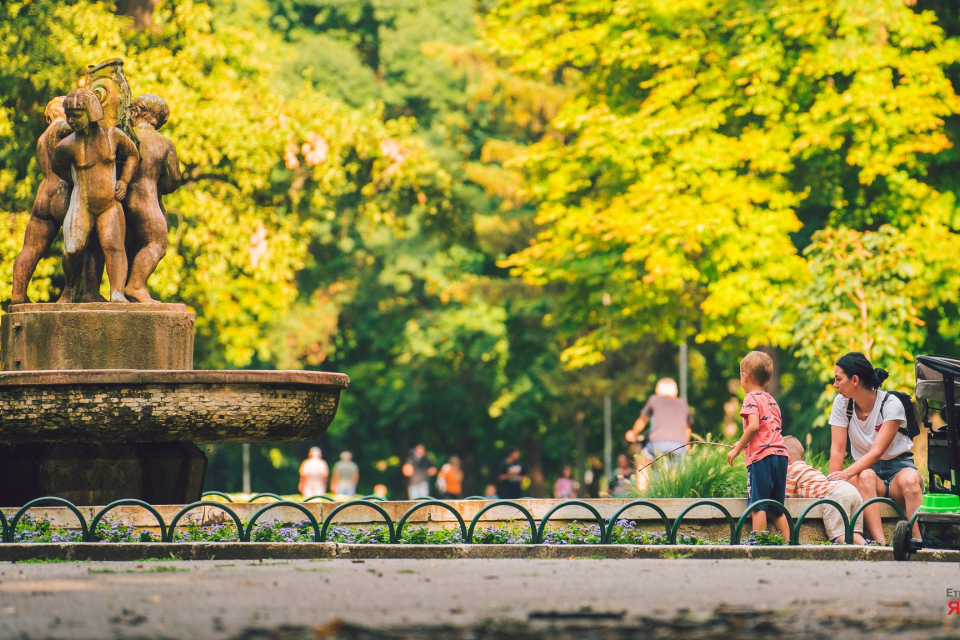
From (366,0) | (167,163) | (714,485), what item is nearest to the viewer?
(714,485)

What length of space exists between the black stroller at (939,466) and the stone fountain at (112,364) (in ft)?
14.4

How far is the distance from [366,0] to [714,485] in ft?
89.3

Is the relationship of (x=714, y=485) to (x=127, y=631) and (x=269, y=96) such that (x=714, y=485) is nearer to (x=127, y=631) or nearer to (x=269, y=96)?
(x=127, y=631)

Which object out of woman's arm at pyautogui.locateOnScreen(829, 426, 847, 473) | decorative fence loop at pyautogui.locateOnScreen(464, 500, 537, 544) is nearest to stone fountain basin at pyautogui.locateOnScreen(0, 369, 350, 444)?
decorative fence loop at pyautogui.locateOnScreen(464, 500, 537, 544)

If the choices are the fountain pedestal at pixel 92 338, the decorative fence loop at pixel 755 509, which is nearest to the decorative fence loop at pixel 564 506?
the decorative fence loop at pixel 755 509

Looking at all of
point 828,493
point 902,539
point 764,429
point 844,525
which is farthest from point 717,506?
point 902,539

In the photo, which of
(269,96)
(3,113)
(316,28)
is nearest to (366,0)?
(316,28)

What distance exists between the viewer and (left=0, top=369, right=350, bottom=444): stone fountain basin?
1018 centimetres

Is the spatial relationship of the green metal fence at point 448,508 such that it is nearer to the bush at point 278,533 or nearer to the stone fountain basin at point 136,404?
the bush at point 278,533

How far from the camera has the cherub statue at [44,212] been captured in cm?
1181

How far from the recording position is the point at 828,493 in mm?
10000

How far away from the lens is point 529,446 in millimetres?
36594

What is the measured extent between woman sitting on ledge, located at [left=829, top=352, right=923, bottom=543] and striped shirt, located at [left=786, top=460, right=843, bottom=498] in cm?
15

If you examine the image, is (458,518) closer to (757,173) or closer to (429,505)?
(429,505)
